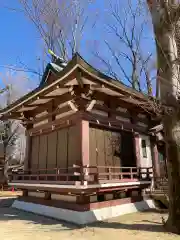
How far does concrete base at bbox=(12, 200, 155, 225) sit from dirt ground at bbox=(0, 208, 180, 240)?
0.38 m

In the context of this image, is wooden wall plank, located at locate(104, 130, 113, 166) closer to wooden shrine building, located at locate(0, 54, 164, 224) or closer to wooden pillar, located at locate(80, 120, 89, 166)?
wooden shrine building, located at locate(0, 54, 164, 224)

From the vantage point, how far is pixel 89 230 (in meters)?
6.99

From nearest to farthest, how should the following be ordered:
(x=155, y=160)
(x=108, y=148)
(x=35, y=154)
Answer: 1. (x=108, y=148)
2. (x=35, y=154)
3. (x=155, y=160)

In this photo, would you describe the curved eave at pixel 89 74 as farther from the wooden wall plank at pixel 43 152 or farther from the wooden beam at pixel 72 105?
the wooden wall plank at pixel 43 152

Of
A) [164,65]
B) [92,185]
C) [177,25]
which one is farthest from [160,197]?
[177,25]

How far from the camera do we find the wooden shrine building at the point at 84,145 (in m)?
8.34

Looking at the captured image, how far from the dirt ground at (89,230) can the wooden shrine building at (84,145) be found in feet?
2.41

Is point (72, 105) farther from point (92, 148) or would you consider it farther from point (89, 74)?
point (92, 148)

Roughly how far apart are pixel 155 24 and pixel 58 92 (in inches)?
186

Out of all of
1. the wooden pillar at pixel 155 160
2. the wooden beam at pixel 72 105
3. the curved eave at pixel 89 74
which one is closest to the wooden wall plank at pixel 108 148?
→ the curved eave at pixel 89 74

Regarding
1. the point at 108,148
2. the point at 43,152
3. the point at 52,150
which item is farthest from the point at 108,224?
the point at 43,152

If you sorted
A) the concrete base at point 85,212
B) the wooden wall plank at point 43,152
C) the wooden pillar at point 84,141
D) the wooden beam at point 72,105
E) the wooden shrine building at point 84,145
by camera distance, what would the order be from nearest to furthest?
1. the concrete base at point 85,212
2. the wooden shrine building at point 84,145
3. the wooden pillar at point 84,141
4. the wooden beam at point 72,105
5. the wooden wall plank at point 43,152

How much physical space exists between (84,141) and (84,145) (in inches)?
6.3

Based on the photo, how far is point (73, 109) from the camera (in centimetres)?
928
